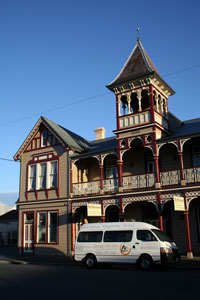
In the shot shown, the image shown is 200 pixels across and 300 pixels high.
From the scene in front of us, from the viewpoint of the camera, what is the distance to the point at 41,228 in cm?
2627

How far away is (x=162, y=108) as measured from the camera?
951 inches

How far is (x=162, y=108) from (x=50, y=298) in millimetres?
18023

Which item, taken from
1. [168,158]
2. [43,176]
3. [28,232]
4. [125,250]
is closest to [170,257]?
[125,250]

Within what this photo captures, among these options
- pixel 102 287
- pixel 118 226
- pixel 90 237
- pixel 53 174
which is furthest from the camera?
pixel 53 174

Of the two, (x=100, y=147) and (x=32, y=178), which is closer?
(x=100, y=147)

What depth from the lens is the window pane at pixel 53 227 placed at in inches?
996

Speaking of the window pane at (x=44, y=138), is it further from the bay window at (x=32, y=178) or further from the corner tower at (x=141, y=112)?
the corner tower at (x=141, y=112)

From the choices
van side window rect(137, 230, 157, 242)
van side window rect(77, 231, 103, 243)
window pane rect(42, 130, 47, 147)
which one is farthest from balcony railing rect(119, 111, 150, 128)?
van side window rect(137, 230, 157, 242)

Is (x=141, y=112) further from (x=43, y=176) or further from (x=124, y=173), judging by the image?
(x=43, y=176)

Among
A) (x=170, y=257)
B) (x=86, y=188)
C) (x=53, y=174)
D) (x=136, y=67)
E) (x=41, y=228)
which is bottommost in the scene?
(x=170, y=257)

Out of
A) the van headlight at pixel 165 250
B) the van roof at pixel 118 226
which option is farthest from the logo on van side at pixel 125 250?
the van headlight at pixel 165 250

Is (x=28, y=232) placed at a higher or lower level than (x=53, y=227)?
lower

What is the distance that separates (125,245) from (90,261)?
7.03 feet

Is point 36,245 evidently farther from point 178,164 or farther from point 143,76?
point 143,76
